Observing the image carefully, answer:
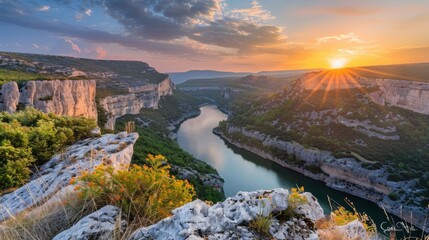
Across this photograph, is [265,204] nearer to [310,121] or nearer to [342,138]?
[342,138]

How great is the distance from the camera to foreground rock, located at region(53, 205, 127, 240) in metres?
3.64

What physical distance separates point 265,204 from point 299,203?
588 millimetres

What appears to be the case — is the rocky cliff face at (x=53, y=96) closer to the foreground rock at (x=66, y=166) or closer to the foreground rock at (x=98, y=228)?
the foreground rock at (x=66, y=166)

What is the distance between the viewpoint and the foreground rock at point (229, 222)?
11.9 ft

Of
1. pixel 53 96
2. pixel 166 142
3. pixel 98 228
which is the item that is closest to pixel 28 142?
pixel 98 228

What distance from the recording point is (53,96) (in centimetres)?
2998

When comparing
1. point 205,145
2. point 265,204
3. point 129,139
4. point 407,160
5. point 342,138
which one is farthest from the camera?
point 205,145

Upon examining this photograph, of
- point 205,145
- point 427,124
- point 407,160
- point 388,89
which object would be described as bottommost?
point 205,145

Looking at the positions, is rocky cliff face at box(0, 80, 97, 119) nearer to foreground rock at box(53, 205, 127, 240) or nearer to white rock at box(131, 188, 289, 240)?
foreground rock at box(53, 205, 127, 240)

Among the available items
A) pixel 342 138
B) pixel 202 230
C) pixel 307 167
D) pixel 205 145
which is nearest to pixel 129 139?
pixel 202 230

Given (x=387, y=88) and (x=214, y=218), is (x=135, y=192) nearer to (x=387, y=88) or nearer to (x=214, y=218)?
(x=214, y=218)

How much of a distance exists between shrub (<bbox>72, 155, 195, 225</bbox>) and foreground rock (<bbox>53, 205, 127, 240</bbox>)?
295 mm

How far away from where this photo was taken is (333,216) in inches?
197

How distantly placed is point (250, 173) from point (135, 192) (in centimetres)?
5031
